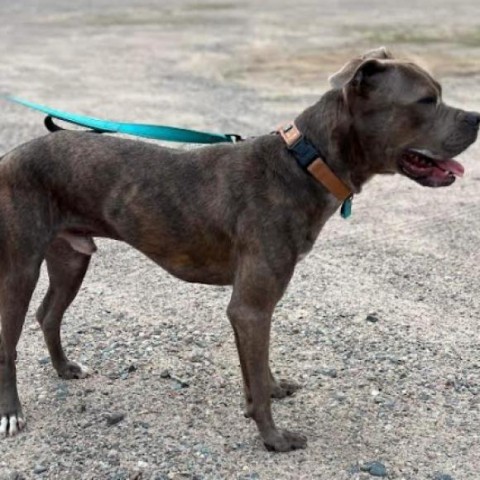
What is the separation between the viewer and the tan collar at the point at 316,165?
407 centimetres

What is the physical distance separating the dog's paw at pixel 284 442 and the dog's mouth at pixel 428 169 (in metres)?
1.42

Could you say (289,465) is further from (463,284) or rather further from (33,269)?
(463,284)

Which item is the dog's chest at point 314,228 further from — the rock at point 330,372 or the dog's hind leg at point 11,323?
the dog's hind leg at point 11,323

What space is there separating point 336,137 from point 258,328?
3.25 feet

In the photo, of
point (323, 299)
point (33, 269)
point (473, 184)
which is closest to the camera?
point (33, 269)

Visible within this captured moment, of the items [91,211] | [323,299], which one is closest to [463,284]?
[323,299]

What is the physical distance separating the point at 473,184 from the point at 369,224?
170cm

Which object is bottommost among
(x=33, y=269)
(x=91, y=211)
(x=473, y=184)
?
(x=473, y=184)

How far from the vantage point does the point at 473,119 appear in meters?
4.12

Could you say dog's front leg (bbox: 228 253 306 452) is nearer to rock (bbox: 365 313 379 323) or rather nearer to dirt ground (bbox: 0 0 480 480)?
dirt ground (bbox: 0 0 480 480)

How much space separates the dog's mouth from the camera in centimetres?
412

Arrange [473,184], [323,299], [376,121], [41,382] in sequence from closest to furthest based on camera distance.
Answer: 1. [376,121]
2. [41,382]
3. [323,299]
4. [473,184]

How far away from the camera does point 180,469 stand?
410cm

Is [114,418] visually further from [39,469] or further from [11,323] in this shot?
[11,323]
